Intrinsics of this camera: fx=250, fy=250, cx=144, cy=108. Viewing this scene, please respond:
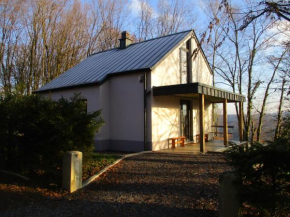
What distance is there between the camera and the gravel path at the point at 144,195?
4.78 m

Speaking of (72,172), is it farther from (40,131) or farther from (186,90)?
(186,90)

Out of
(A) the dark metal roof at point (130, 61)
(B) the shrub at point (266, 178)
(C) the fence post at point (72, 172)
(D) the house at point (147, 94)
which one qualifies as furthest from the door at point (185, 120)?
(B) the shrub at point (266, 178)

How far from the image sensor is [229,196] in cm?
379

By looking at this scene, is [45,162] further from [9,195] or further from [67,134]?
[9,195]

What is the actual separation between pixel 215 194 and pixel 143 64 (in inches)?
313

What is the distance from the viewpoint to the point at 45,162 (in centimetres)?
721

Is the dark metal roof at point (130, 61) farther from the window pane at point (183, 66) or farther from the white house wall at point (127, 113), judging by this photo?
the window pane at point (183, 66)

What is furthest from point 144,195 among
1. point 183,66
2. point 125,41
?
point 125,41

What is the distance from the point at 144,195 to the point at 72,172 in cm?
192

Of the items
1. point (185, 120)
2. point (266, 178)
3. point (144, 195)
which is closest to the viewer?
point (266, 178)

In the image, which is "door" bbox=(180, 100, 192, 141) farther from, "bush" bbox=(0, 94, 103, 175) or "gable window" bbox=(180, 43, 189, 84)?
"bush" bbox=(0, 94, 103, 175)

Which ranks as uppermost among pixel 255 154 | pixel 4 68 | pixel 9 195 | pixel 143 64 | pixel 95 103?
pixel 4 68

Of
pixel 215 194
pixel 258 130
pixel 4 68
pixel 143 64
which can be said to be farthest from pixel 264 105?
pixel 4 68

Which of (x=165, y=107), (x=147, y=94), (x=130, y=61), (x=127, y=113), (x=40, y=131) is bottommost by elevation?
(x=40, y=131)
